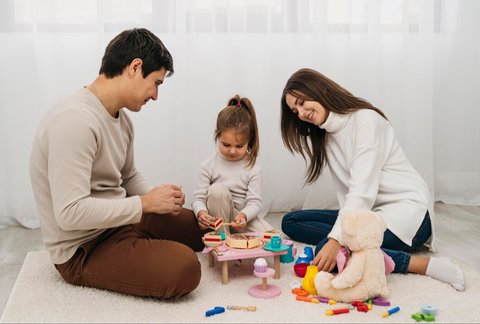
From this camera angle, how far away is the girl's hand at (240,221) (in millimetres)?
1734

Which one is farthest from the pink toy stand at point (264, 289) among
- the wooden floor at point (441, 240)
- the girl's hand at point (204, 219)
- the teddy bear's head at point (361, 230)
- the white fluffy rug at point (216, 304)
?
the wooden floor at point (441, 240)

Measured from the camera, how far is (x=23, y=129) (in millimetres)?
2207

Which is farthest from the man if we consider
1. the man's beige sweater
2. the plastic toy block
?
the plastic toy block

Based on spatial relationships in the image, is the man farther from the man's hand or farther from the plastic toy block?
the plastic toy block

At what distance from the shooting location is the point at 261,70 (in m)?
2.34

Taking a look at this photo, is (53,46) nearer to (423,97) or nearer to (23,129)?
(23,129)

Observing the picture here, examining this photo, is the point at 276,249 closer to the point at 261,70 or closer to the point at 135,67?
the point at 135,67

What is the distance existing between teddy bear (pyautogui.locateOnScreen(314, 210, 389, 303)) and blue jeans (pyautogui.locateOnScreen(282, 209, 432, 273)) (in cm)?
26

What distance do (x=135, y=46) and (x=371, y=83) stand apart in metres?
1.35

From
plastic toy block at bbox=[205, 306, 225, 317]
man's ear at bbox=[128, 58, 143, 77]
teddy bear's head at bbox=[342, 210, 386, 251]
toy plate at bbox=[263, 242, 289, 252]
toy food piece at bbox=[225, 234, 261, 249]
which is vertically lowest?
plastic toy block at bbox=[205, 306, 225, 317]

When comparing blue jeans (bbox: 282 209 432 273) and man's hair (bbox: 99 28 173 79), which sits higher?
man's hair (bbox: 99 28 173 79)

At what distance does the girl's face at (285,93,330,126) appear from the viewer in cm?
171

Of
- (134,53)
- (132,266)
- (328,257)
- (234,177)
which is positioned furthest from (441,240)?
(134,53)

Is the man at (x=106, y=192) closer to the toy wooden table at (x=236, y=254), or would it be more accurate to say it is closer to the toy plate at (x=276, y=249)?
the toy wooden table at (x=236, y=254)
